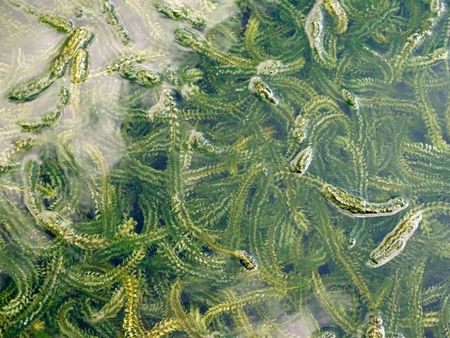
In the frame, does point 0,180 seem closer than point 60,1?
Yes

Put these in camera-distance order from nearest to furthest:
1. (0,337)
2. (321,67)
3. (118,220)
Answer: (0,337) → (118,220) → (321,67)

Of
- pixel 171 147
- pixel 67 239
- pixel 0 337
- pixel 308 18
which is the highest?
pixel 308 18

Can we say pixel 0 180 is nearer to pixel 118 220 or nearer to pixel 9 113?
pixel 9 113

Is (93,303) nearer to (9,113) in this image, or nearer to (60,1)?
(9,113)

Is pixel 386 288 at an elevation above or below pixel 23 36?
below

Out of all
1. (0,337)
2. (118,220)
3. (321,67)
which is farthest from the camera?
(321,67)

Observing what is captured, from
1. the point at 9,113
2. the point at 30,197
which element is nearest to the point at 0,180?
the point at 30,197

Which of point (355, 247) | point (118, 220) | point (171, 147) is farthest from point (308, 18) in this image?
point (118, 220)
